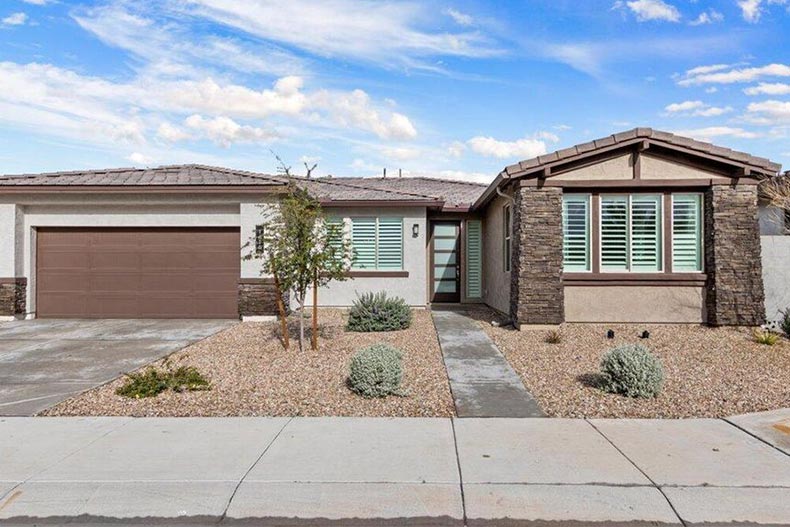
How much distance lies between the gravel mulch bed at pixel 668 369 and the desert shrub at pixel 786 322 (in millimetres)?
661

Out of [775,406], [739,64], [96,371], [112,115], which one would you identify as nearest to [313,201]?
[96,371]

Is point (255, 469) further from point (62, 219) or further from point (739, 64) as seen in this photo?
point (739, 64)

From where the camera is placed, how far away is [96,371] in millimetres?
8352

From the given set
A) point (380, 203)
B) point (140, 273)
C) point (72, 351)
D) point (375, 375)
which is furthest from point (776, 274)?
point (140, 273)

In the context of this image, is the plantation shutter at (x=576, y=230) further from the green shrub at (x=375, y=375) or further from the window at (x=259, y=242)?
the window at (x=259, y=242)

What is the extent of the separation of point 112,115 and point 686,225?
51.8 ft

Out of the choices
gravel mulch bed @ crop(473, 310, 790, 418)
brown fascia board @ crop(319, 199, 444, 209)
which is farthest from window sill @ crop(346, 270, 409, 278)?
gravel mulch bed @ crop(473, 310, 790, 418)

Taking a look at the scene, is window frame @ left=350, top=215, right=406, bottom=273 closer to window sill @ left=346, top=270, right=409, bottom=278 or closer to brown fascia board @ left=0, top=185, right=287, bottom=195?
window sill @ left=346, top=270, right=409, bottom=278

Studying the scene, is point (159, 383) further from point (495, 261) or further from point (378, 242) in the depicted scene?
point (495, 261)

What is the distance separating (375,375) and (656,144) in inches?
322

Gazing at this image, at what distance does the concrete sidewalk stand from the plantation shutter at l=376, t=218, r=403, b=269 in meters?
9.68

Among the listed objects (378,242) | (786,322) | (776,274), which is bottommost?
(786,322)

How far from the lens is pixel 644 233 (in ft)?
38.4

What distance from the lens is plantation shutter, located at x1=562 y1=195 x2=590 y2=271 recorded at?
11750mm
